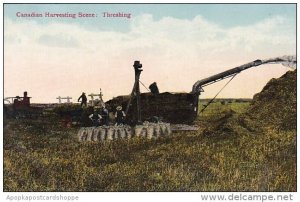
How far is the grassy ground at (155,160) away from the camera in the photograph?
28.6 ft

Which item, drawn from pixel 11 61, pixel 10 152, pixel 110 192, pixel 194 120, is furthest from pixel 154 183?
pixel 11 61

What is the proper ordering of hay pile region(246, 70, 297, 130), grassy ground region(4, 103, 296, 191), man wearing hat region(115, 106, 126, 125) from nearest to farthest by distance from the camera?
grassy ground region(4, 103, 296, 191) → hay pile region(246, 70, 297, 130) → man wearing hat region(115, 106, 126, 125)

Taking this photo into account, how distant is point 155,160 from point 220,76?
5.85 ft

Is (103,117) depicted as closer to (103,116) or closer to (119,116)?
(103,116)

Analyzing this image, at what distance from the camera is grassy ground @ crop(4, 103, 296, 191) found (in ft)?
28.6

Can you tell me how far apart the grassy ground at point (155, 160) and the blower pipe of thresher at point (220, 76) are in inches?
19.4

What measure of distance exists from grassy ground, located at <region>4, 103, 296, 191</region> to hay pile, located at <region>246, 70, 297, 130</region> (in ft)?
0.49

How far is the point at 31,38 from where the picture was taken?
362 inches

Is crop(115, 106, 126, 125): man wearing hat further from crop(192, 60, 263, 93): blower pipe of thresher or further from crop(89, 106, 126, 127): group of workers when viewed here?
crop(192, 60, 263, 93): blower pipe of thresher

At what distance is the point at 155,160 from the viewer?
8.98 meters

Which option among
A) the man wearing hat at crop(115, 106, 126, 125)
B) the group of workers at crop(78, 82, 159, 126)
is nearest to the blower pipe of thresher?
the group of workers at crop(78, 82, 159, 126)

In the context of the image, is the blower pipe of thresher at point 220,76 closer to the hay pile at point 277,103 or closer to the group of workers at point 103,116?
the hay pile at point 277,103

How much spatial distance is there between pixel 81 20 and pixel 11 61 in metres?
1.32

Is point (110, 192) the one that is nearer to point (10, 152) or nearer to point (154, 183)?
point (154, 183)
